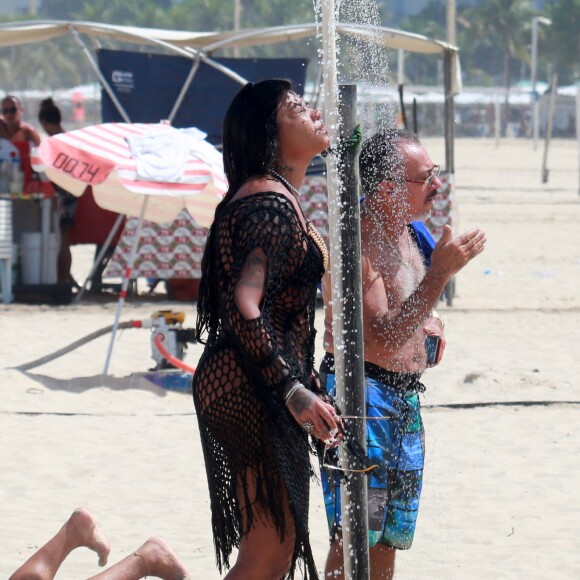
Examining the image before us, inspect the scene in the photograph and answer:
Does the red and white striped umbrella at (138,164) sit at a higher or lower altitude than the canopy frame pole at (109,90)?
lower

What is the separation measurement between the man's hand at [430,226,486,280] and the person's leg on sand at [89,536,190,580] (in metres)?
1.24

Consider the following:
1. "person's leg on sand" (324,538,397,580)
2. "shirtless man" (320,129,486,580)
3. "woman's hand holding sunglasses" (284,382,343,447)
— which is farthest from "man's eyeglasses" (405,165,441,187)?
"person's leg on sand" (324,538,397,580)

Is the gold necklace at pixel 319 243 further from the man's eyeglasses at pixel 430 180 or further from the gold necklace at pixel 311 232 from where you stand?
the man's eyeglasses at pixel 430 180

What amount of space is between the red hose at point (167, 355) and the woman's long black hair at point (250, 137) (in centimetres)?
460

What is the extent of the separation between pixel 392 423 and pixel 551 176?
93.8 feet

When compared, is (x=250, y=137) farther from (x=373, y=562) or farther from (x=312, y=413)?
(x=373, y=562)

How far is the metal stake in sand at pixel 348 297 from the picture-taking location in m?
2.89

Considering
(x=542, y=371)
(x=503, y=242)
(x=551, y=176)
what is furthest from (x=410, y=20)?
(x=542, y=371)

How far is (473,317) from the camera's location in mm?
10438

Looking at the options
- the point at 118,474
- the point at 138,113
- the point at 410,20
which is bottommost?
the point at 118,474

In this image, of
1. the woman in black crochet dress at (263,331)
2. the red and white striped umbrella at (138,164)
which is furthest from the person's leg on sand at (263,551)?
the red and white striped umbrella at (138,164)

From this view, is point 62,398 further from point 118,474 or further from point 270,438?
point 270,438

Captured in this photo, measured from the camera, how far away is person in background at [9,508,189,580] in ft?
12.1

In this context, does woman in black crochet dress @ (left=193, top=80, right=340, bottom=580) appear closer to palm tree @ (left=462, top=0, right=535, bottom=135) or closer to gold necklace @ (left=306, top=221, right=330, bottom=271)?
gold necklace @ (left=306, top=221, right=330, bottom=271)
